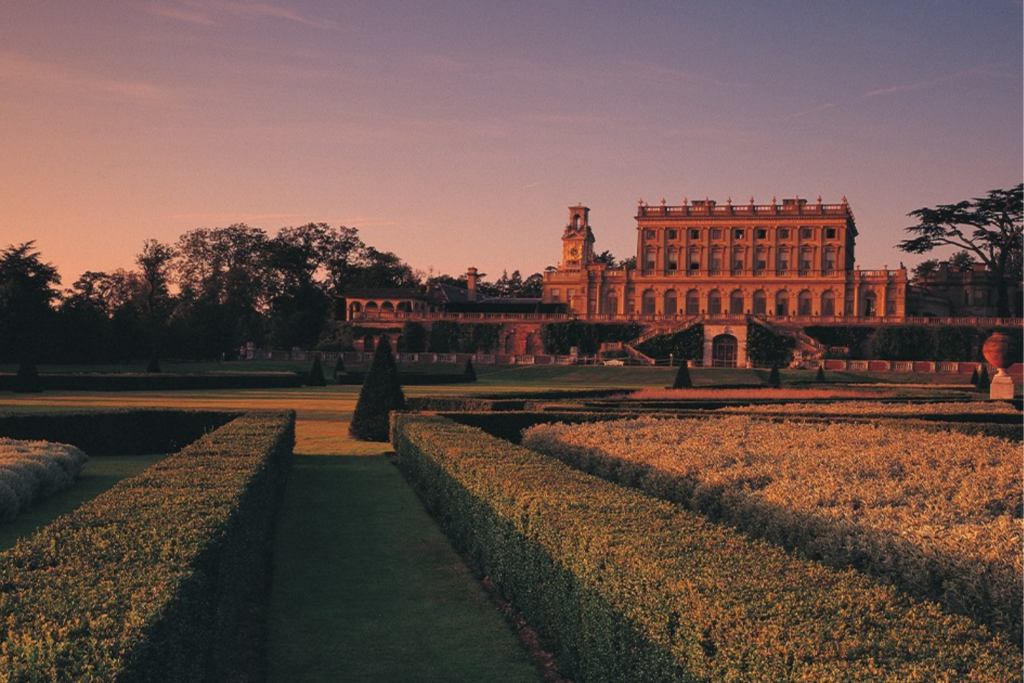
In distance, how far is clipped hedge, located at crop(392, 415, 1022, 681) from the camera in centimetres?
434

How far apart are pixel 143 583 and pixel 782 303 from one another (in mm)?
96380

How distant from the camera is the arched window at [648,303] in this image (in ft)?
327

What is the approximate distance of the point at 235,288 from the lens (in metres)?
98.8

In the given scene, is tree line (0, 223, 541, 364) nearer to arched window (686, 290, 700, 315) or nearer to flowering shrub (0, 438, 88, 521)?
arched window (686, 290, 700, 315)

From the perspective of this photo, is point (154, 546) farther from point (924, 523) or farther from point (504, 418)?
point (504, 418)

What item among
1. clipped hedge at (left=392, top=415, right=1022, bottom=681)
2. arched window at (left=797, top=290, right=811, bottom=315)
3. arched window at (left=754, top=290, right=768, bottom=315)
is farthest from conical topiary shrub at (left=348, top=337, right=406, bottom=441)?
arched window at (left=797, top=290, right=811, bottom=315)

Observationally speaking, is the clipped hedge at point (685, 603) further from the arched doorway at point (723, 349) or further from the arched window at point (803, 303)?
the arched window at point (803, 303)

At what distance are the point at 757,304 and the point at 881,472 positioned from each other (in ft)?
291

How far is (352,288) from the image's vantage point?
4136 inches

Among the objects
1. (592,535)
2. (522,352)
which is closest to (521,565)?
(592,535)

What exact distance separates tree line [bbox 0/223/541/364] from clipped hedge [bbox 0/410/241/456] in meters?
49.1

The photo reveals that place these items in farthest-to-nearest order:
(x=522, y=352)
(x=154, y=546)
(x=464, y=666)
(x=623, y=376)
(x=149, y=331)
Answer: (x=522, y=352) < (x=149, y=331) < (x=623, y=376) < (x=464, y=666) < (x=154, y=546)

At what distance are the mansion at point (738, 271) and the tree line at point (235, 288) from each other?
24.2m

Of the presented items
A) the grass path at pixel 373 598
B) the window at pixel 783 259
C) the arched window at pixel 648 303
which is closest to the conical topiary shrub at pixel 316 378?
the grass path at pixel 373 598
